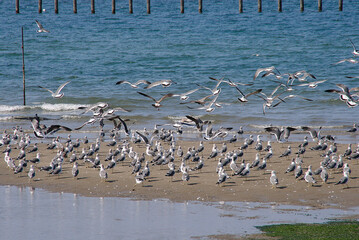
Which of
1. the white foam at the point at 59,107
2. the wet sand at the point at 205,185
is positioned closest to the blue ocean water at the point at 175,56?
the white foam at the point at 59,107

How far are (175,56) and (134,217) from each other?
4980cm

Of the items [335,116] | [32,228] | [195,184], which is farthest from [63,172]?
[335,116]

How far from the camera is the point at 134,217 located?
1534 cm

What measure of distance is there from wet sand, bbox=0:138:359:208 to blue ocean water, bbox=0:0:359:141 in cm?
1216

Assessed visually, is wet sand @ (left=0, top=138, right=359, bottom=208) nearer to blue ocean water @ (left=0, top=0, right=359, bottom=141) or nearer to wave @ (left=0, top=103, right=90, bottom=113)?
blue ocean water @ (left=0, top=0, right=359, bottom=141)

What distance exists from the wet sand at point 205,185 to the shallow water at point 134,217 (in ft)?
2.43

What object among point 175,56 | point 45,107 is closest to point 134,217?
point 45,107

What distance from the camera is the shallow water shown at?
1404 cm

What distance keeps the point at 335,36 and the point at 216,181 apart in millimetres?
55256

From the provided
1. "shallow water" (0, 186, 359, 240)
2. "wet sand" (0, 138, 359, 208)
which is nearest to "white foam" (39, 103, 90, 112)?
→ "wet sand" (0, 138, 359, 208)

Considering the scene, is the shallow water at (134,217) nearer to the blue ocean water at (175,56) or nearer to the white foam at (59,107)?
the blue ocean water at (175,56)

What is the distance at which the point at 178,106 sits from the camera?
4153 cm

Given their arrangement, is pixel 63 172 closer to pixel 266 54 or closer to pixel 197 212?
pixel 197 212

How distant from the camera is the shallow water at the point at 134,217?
14.0 meters
